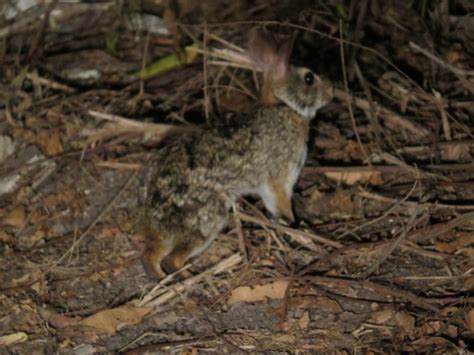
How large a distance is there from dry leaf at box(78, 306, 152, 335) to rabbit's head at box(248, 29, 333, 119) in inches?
65.7

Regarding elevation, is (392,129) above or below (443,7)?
below

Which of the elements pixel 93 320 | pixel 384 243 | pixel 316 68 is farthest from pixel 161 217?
pixel 316 68

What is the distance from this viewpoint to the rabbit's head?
5.73 metres

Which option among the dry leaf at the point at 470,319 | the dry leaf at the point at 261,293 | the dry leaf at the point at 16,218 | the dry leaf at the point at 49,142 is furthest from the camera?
the dry leaf at the point at 49,142

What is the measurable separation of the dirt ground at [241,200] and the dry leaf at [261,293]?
0.01 metres

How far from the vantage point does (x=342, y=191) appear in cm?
591

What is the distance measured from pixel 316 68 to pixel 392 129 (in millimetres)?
991

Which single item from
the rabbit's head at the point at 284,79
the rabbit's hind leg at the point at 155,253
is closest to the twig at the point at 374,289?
the rabbit's hind leg at the point at 155,253

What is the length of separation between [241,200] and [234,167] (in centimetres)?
35

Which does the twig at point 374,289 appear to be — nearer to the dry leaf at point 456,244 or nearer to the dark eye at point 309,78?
the dry leaf at point 456,244

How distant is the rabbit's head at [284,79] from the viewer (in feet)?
18.8

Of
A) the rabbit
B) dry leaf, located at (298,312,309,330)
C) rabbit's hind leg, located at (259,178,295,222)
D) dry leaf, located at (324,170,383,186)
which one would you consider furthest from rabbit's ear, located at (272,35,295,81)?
dry leaf, located at (298,312,309,330)

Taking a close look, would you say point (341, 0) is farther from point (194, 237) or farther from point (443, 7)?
point (194, 237)

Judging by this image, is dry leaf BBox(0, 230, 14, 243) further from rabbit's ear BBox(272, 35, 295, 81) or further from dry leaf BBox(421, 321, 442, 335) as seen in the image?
dry leaf BBox(421, 321, 442, 335)
